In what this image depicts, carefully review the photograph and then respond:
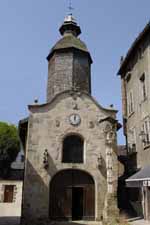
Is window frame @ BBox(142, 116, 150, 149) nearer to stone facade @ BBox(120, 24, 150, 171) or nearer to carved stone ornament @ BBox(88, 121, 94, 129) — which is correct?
stone facade @ BBox(120, 24, 150, 171)

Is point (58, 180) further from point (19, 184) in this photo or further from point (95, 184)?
point (19, 184)

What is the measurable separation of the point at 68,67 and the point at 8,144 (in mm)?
13100

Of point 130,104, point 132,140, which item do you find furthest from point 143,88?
point 132,140

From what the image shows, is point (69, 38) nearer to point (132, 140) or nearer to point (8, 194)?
point (132, 140)

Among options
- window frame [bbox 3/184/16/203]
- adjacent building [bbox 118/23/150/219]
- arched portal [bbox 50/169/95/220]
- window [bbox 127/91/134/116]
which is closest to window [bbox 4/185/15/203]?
window frame [bbox 3/184/16/203]

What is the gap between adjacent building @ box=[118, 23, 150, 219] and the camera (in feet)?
48.4

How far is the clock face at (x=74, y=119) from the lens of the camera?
17.5 m

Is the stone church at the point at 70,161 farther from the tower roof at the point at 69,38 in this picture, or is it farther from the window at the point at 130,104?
the tower roof at the point at 69,38

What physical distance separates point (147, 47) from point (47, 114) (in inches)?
302

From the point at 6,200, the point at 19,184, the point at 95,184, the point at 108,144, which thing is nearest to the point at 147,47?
the point at 108,144

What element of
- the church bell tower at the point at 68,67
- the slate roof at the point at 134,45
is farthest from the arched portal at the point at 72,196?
the slate roof at the point at 134,45

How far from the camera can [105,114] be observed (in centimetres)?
1806

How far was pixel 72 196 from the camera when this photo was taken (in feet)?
53.6

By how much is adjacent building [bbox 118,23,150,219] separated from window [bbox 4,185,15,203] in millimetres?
11907
